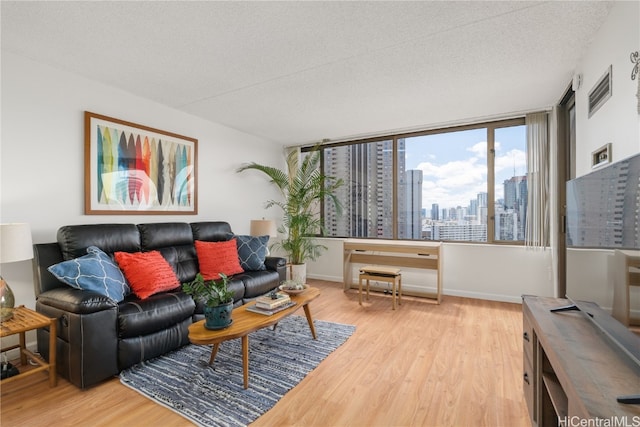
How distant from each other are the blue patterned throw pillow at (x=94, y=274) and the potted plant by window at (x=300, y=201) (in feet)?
7.76

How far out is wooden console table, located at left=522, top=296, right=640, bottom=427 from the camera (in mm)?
883

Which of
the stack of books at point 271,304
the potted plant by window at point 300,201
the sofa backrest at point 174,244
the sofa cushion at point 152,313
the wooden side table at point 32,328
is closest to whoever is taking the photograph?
the wooden side table at point 32,328

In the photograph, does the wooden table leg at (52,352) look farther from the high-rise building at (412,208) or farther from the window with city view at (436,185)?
the high-rise building at (412,208)

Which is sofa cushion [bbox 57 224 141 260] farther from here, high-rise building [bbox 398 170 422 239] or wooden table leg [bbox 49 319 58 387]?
high-rise building [bbox 398 170 422 239]

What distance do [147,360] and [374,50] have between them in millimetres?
2981

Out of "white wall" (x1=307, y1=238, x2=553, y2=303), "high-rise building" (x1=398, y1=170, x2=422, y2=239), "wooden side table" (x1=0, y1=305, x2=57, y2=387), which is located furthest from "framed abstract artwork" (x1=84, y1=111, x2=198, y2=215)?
"white wall" (x1=307, y1=238, x2=553, y2=303)

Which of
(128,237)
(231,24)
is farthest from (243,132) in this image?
(231,24)

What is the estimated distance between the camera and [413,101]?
344 centimetres

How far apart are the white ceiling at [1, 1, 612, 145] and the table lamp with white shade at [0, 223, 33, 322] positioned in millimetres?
1387

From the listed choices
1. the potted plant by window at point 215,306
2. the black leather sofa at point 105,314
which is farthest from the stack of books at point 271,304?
the black leather sofa at point 105,314

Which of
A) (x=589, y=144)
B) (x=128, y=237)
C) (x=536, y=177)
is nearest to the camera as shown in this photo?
(x=589, y=144)

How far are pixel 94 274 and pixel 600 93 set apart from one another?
384cm

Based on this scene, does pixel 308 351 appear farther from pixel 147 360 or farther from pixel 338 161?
pixel 338 161

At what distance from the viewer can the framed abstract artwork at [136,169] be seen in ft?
9.73
